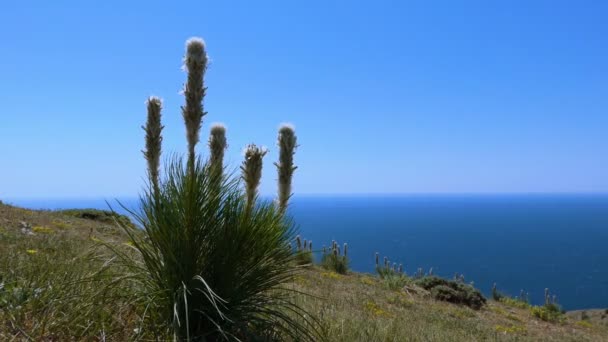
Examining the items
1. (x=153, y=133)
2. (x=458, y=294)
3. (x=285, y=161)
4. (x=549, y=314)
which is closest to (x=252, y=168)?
(x=285, y=161)

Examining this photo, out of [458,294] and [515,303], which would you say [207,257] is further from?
[515,303]

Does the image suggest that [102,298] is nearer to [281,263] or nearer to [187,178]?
[187,178]

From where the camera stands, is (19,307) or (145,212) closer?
(19,307)

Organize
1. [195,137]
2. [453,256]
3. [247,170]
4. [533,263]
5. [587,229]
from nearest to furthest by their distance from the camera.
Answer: [247,170] < [195,137] < [533,263] < [453,256] < [587,229]

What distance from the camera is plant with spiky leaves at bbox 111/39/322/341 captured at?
340cm

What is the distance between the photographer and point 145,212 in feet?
11.8

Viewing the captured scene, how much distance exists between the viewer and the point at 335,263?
585 inches

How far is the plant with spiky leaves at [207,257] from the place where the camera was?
340 cm

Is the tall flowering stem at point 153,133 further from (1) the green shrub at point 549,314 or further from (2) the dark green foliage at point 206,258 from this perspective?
(1) the green shrub at point 549,314

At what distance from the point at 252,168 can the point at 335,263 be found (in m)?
11.2

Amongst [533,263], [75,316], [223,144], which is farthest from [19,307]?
[533,263]

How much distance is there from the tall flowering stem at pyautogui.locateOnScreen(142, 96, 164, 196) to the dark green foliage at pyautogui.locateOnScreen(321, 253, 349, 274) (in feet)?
31.8

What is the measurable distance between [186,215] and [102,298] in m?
0.88

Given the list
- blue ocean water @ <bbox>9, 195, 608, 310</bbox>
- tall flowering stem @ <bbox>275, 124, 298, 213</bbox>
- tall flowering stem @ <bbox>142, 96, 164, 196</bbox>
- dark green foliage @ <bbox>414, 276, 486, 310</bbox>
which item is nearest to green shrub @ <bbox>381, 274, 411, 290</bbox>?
dark green foliage @ <bbox>414, 276, 486, 310</bbox>
